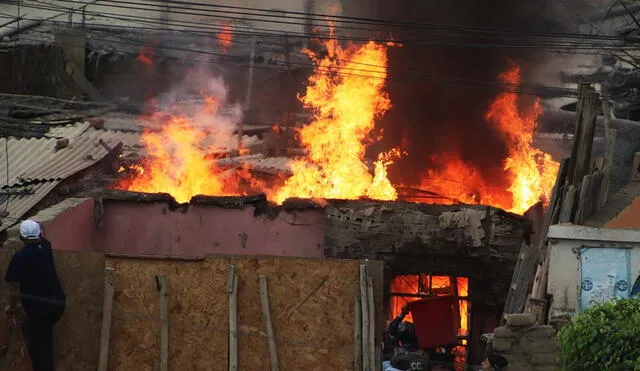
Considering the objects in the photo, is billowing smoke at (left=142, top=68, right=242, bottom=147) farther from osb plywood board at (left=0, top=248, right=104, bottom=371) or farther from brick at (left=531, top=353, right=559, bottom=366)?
brick at (left=531, top=353, right=559, bottom=366)

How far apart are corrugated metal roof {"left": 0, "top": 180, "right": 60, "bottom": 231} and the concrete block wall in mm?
7096

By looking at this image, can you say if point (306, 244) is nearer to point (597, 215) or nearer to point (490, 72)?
point (597, 215)

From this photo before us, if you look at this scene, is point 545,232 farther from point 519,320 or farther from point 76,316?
point 76,316

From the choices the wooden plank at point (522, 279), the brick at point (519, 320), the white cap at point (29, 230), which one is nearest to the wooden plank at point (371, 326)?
the brick at point (519, 320)

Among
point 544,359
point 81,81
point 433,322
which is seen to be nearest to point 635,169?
point 433,322

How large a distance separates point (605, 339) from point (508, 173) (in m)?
13.1

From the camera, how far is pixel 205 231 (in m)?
14.3

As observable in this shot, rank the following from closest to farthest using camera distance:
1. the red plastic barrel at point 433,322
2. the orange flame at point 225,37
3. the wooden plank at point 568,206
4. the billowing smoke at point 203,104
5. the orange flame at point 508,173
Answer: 1. the wooden plank at point 568,206
2. the red plastic barrel at point 433,322
3. the orange flame at point 508,173
4. the billowing smoke at point 203,104
5. the orange flame at point 225,37

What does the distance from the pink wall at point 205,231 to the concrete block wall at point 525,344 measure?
5.71m

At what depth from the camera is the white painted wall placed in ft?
32.1

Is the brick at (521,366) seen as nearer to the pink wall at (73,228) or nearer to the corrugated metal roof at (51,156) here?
the pink wall at (73,228)

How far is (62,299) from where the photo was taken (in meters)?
7.83

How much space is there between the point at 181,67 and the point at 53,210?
47.3 ft

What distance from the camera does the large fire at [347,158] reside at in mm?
16703
